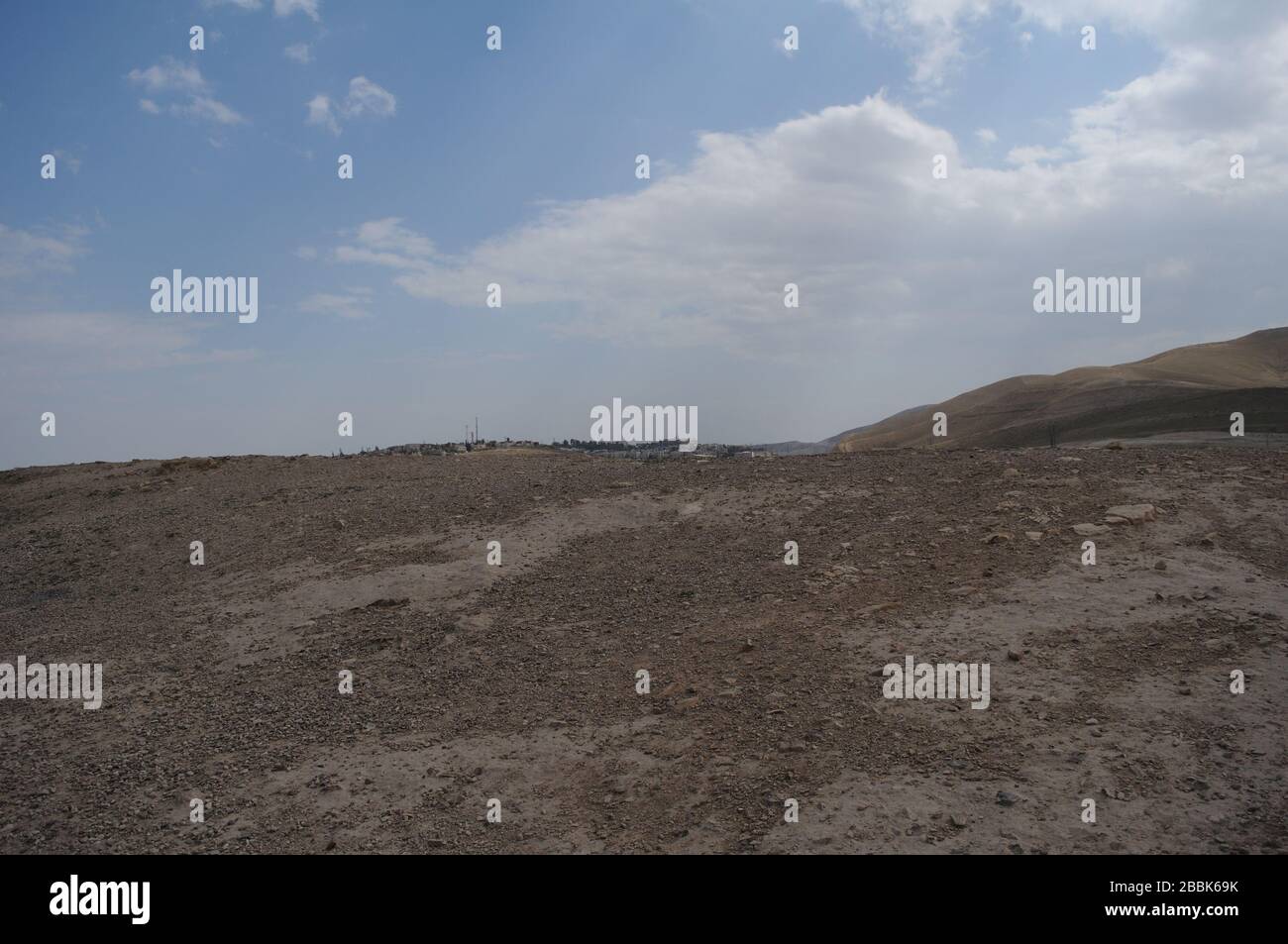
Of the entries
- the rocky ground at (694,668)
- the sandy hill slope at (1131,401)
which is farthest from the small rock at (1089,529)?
the sandy hill slope at (1131,401)

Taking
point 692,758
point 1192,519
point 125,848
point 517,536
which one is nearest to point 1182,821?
point 692,758

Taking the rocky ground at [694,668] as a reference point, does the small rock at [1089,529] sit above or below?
above

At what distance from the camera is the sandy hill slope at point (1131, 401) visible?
64.2ft

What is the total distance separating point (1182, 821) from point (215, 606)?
8881mm

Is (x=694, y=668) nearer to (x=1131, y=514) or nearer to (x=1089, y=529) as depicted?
(x=1089, y=529)

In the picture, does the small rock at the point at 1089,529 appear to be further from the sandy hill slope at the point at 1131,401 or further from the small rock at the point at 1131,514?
the sandy hill slope at the point at 1131,401

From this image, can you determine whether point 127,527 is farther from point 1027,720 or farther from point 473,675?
point 1027,720

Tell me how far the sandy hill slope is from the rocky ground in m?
10.6

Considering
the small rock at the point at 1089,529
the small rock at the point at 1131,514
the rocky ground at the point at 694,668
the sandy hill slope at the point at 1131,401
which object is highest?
the sandy hill slope at the point at 1131,401

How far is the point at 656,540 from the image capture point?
9625 millimetres

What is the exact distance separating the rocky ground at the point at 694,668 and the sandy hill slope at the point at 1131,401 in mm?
10555

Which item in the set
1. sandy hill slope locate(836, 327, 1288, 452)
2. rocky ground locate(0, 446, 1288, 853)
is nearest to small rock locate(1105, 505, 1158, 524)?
rocky ground locate(0, 446, 1288, 853)

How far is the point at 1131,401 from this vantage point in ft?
87.1

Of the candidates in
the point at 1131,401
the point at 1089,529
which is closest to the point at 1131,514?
the point at 1089,529
